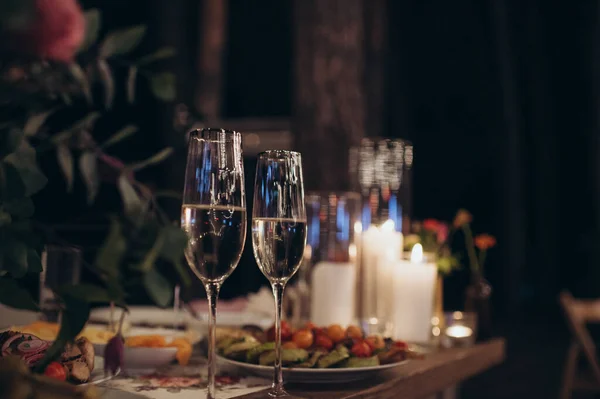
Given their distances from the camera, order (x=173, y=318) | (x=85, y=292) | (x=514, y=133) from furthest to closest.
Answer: (x=514, y=133), (x=173, y=318), (x=85, y=292)

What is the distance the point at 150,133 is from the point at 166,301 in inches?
177

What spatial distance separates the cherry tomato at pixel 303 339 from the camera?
106 centimetres

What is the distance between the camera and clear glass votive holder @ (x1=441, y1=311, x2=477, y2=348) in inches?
60.8

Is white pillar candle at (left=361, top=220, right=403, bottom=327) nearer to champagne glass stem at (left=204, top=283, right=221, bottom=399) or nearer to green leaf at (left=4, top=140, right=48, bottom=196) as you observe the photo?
champagne glass stem at (left=204, top=283, right=221, bottom=399)

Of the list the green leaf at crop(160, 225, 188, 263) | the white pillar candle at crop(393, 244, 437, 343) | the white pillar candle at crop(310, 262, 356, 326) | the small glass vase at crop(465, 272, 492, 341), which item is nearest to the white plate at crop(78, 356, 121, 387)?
the green leaf at crop(160, 225, 188, 263)

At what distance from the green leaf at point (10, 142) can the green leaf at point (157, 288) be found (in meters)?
0.21

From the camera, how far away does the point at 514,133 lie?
6.20 m

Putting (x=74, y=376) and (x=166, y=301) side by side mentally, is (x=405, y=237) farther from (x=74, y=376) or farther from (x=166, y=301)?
(x=166, y=301)

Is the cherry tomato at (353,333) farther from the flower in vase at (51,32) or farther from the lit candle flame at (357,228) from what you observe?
the flower in vase at (51,32)

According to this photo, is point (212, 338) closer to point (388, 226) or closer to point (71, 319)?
point (71, 319)

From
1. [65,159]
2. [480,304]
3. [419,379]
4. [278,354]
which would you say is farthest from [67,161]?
[480,304]

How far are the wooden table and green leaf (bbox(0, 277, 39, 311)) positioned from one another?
14.4 inches

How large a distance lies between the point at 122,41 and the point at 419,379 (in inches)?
28.0

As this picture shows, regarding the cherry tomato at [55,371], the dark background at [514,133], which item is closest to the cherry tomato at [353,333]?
the cherry tomato at [55,371]
